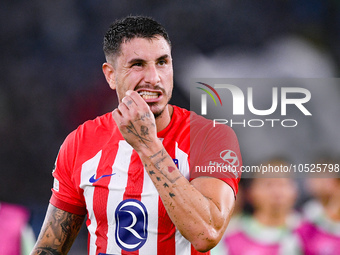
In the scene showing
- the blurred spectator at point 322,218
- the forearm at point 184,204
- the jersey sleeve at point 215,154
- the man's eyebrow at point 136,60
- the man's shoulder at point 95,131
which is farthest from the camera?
the blurred spectator at point 322,218

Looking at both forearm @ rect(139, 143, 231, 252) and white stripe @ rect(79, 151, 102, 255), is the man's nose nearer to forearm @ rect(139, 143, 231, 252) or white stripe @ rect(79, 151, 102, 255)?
forearm @ rect(139, 143, 231, 252)

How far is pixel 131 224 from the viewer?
5.55 ft

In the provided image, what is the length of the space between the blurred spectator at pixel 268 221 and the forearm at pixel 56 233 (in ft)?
4.78

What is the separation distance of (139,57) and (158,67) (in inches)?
3.7

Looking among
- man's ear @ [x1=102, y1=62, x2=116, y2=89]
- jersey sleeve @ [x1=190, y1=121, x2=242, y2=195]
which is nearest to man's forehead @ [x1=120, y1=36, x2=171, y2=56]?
man's ear @ [x1=102, y1=62, x2=116, y2=89]

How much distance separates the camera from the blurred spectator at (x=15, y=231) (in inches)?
116

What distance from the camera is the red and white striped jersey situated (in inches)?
65.4

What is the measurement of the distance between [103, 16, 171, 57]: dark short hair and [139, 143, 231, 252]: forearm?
0.59m

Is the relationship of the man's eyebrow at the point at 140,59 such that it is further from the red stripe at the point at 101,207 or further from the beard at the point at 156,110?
the red stripe at the point at 101,207

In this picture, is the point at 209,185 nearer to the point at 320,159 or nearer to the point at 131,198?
the point at 131,198

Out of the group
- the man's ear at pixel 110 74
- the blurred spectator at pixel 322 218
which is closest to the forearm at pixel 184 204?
the man's ear at pixel 110 74

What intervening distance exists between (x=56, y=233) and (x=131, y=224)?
1.21 feet

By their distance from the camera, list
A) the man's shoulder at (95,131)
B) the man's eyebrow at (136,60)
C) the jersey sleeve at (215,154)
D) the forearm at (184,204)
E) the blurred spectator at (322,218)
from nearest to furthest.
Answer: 1. the forearm at (184,204)
2. the jersey sleeve at (215,154)
3. the man's eyebrow at (136,60)
4. the man's shoulder at (95,131)
5. the blurred spectator at (322,218)

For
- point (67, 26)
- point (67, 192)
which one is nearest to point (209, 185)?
point (67, 192)
